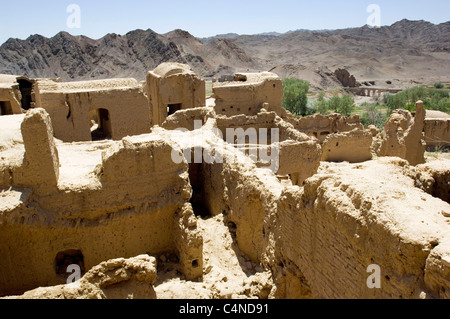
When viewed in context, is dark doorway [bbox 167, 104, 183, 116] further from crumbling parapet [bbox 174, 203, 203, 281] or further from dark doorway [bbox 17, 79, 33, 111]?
crumbling parapet [bbox 174, 203, 203, 281]

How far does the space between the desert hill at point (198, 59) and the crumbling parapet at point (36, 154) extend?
180ft

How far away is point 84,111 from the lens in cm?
1358

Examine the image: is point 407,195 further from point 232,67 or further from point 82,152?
point 232,67

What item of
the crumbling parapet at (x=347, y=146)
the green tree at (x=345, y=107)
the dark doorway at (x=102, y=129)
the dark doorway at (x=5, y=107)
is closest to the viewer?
the dark doorway at (x=102, y=129)

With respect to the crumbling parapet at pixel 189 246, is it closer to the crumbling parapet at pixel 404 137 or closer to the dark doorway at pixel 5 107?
the crumbling parapet at pixel 404 137

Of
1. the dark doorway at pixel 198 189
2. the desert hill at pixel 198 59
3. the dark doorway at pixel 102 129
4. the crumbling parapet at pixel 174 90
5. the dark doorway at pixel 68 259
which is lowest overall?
the dark doorway at pixel 68 259

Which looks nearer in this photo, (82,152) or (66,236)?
(66,236)

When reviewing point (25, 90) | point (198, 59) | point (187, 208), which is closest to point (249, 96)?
point (187, 208)

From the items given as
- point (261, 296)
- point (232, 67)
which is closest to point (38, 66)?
point (232, 67)

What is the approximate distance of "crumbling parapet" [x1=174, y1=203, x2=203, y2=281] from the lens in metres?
7.98

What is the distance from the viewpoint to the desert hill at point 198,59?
6216 centimetres

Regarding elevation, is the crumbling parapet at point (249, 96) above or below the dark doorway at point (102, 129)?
above

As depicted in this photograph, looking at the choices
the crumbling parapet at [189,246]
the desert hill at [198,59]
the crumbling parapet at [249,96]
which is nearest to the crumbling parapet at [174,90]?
the crumbling parapet at [249,96]

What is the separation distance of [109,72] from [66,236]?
5856cm
